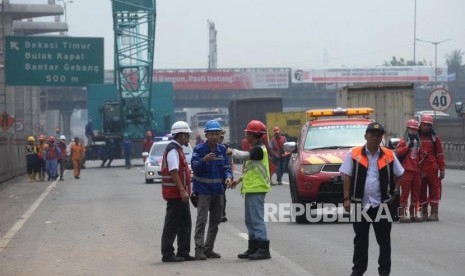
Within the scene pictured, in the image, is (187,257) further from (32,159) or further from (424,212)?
(32,159)

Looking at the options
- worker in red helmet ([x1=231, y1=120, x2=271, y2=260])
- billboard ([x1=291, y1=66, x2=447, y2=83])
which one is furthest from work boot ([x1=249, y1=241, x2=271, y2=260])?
billboard ([x1=291, y1=66, x2=447, y2=83])

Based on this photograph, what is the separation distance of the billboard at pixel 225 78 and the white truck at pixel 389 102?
79395mm

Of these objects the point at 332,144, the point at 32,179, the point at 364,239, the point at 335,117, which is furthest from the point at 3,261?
the point at 32,179

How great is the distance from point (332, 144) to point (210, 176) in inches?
233

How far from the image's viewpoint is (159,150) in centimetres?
3619

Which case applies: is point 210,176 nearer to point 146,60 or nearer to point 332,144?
point 332,144

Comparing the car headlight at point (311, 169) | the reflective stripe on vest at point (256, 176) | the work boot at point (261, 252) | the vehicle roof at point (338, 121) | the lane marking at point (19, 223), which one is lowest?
the lane marking at point (19, 223)

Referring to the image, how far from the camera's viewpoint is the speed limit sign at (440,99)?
4128cm

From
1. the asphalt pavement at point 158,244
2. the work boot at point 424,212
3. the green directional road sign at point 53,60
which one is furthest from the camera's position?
the green directional road sign at point 53,60

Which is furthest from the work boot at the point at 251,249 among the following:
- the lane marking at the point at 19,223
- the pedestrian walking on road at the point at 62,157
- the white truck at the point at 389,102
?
the pedestrian walking on road at the point at 62,157

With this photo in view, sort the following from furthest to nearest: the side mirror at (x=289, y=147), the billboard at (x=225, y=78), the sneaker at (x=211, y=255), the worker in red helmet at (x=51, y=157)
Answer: the billboard at (x=225, y=78), the worker in red helmet at (x=51, y=157), the side mirror at (x=289, y=147), the sneaker at (x=211, y=255)

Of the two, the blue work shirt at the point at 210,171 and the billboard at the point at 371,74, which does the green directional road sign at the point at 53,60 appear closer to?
the blue work shirt at the point at 210,171

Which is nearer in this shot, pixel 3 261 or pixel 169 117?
pixel 3 261

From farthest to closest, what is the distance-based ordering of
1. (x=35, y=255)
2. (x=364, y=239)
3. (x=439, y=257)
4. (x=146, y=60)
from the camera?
(x=146, y=60), (x=35, y=255), (x=439, y=257), (x=364, y=239)
